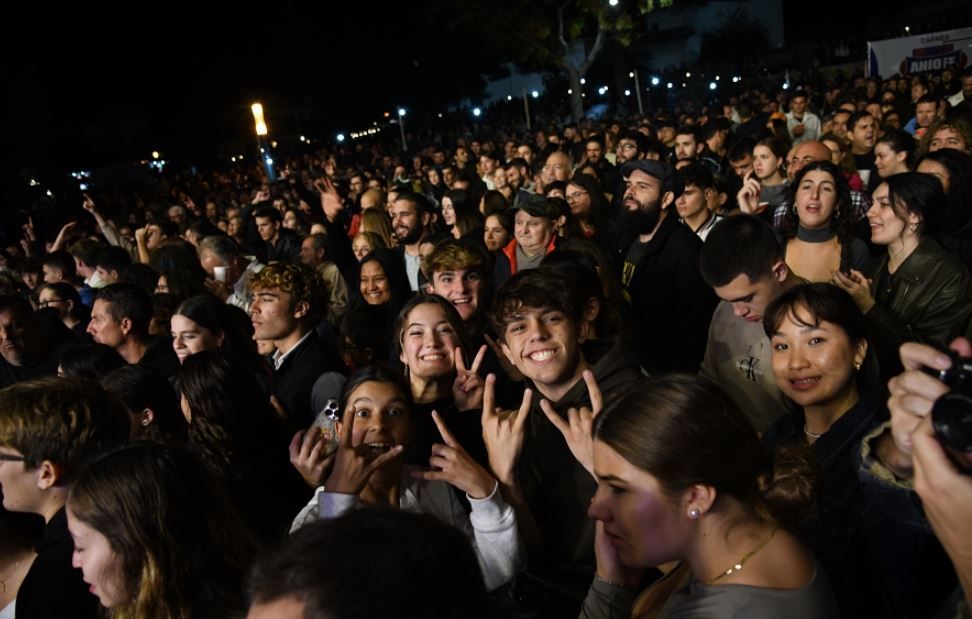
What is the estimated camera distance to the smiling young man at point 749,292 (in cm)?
341

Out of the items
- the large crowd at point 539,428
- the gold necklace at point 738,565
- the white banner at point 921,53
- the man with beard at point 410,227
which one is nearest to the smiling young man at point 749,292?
the large crowd at point 539,428

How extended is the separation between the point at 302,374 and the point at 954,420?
3472 millimetres

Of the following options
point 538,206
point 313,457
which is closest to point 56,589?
point 313,457

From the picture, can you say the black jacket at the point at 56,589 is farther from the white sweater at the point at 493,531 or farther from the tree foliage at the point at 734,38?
the tree foliage at the point at 734,38

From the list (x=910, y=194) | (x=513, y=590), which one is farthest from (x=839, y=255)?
(x=513, y=590)

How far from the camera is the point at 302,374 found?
167 inches

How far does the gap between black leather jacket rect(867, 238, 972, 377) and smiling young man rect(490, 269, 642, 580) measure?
150 centimetres

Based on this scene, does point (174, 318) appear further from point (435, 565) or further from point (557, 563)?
point (435, 565)

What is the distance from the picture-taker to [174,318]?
4289 mm

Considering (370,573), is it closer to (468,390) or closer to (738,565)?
(738,565)

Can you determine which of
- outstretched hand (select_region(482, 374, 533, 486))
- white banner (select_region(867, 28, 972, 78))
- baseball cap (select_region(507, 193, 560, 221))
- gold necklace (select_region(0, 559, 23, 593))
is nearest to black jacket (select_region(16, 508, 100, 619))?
gold necklace (select_region(0, 559, 23, 593))

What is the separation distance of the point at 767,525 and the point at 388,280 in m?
4.16

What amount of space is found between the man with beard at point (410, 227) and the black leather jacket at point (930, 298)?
12.2 feet

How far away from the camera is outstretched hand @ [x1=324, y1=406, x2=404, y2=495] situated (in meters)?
2.49
